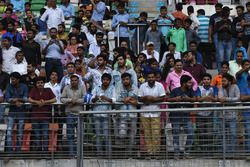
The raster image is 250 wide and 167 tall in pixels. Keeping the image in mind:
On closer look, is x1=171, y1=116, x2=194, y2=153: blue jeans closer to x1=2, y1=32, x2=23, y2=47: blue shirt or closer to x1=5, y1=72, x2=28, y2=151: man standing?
x1=5, y1=72, x2=28, y2=151: man standing

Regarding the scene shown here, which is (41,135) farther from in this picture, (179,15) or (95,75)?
(179,15)

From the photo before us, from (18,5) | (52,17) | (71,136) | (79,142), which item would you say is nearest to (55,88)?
(71,136)

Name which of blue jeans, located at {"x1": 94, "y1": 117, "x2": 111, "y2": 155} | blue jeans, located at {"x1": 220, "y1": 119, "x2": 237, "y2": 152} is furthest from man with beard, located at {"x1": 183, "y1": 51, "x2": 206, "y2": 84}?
blue jeans, located at {"x1": 94, "y1": 117, "x2": 111, "y2": 155}

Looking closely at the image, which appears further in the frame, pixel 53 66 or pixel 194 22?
pixel 194 22

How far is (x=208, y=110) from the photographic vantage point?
15.2 m

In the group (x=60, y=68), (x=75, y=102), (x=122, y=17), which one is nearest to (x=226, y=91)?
(x=75, y=102)

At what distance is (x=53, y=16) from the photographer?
82.2 ft

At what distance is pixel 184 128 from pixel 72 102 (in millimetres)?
2903

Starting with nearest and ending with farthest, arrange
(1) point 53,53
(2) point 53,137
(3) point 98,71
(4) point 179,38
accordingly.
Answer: (2) point 53,137 < (3) point 98,71 < (1) point 53,53 < (4) point 179,38

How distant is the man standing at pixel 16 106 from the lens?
18.2 meters

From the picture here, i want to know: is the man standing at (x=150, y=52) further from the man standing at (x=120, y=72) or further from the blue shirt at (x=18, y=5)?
the blue shirt at (x=18, y=5)

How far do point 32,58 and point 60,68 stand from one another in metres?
0.77

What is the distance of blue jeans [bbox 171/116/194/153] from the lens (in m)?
16.4

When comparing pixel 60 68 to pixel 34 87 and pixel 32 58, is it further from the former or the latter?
pixel 34 87
